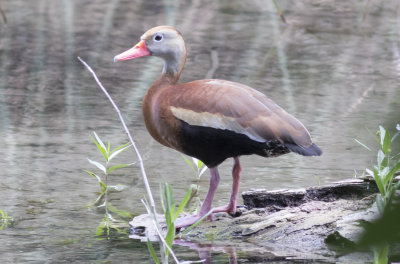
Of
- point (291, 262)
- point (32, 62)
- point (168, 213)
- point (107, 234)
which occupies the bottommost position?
point (32, 62)

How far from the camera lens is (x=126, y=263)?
143 inches

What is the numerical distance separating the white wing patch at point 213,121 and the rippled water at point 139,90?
2.23 ft

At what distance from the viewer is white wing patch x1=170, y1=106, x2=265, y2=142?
13.1 ft

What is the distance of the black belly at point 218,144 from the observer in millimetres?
4039

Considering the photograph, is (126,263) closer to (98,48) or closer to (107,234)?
(107,234)

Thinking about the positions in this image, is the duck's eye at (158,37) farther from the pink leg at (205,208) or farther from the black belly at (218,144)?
the pink leg at (205,208)

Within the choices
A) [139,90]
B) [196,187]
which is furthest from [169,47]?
[139,90]

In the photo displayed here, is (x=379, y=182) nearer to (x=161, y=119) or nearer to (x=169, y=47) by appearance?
(x=161, y=119)

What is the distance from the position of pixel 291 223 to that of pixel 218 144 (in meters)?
0.59

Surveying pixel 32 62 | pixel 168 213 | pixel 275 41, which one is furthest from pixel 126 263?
pixel 275 41

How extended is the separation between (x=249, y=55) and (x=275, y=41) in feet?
3.76

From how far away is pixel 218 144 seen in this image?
4.14 metres

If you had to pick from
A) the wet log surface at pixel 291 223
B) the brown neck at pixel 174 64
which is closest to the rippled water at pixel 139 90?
the wet log surface at pixel 291 223

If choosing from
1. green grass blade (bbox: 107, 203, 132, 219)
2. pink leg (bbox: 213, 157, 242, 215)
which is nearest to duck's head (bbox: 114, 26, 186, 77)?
pink leg (bbox: 213, 157, 242, 215)
